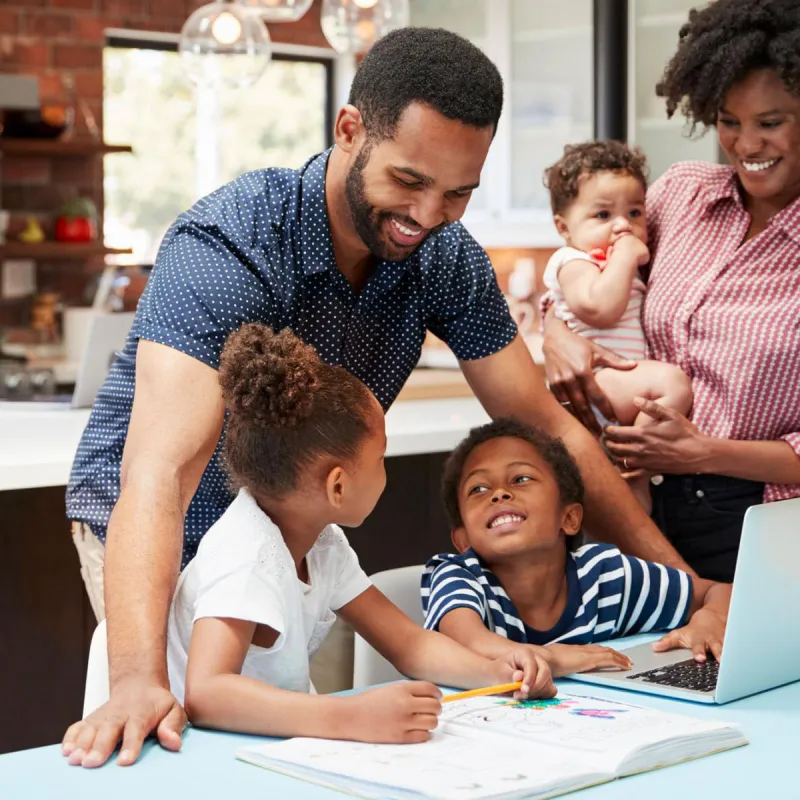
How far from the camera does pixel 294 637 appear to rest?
146cm

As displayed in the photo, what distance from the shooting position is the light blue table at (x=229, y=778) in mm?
1141

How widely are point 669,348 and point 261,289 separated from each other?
2.45 feet

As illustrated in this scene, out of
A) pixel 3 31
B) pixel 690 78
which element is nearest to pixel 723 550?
pixel 690 78

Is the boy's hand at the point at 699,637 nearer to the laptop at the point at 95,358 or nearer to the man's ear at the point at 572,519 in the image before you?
the man's ear at the point at 572,519

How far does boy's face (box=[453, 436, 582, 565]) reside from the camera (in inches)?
70.2

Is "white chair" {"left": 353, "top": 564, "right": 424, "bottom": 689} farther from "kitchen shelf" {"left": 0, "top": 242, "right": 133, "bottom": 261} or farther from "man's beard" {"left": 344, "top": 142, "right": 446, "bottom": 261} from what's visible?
"kitchen shelf" {"left": 0, "top": 242, "right": 133, "bottom": 261}

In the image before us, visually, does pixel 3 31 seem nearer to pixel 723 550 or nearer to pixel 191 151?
pixel 191 151

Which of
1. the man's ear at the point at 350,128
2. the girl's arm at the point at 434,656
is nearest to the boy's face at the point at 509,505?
the girl's arm at the point at 434,656

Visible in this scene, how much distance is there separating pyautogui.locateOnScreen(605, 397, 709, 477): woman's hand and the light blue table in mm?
694

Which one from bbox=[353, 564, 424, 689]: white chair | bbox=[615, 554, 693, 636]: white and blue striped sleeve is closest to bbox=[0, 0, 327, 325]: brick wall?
bbox=[353, 564, 424, 689]: white chair

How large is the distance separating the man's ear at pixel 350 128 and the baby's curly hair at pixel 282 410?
1.05 feet

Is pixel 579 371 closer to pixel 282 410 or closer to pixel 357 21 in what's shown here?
pixel 282 410

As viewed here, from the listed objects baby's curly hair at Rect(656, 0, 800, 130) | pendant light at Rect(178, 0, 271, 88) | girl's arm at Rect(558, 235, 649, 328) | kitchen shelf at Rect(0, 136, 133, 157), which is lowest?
girl's arm at Rect(558, 235, 649, 328)

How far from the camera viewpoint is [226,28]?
3.78 meters
